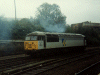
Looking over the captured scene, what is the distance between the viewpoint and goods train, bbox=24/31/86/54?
1555cm

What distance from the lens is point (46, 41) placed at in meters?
16.5

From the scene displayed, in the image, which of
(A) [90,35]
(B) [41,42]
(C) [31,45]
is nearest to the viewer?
(C) [31,45]

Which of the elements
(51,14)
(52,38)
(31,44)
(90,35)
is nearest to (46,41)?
(52,38)

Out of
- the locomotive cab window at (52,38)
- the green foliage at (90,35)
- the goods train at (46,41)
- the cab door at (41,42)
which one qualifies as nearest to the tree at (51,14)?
the green foliage at (90,35)

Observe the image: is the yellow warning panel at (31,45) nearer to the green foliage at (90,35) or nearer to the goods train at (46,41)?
the goods train at (46,41)

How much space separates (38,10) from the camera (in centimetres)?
4303

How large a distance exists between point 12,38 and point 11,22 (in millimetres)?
2795

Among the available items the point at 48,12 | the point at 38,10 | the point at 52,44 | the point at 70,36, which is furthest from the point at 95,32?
the point at 52,44

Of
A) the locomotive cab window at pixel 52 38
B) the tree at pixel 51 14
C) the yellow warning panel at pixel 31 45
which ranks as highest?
the tree at pixel 51 14

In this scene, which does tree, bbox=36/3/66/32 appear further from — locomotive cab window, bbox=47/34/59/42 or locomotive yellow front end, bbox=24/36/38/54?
locomotive yellow front end, bbox=24/36/38/54

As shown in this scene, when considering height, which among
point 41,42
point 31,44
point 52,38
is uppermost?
point 52,38

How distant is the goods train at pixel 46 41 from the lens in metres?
15.5

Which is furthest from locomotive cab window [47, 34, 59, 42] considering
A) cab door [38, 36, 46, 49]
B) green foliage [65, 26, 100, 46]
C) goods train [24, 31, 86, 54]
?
green foliage [65, 26, 100, 46]

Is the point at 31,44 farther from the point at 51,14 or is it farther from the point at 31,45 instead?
the point at 51,14
